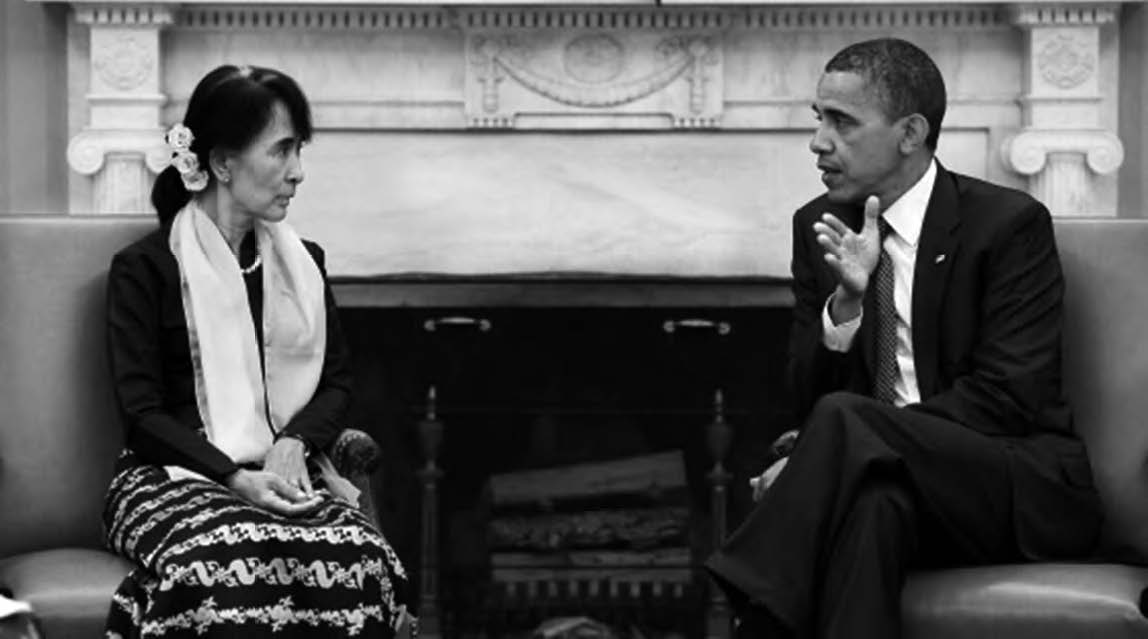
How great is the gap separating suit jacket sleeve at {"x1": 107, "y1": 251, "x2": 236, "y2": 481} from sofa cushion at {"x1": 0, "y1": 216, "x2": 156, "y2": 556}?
0.45 feet

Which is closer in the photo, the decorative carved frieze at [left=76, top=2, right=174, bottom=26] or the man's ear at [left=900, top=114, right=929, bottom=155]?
the man's ear at [left=900, top=114, right=929, bottom=155]

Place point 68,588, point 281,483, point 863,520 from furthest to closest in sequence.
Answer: point 281,483 < point 68,588 < point 863,520

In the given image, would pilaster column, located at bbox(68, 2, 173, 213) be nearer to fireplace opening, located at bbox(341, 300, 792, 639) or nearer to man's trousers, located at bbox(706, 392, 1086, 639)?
fireplace opening, located at bbox(341, 300, 792, 639)

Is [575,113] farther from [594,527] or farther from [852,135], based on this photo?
[852,135]

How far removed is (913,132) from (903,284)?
0.27 metres

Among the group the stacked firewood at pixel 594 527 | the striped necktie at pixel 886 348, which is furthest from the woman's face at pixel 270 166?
the stacked firewood at pixel 594 527

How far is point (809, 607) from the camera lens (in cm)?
387

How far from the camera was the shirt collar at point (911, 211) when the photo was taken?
4387mm

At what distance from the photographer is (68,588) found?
13.2 feet

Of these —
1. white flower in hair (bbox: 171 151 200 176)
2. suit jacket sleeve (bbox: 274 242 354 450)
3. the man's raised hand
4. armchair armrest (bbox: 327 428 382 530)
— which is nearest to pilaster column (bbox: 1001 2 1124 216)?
the man's raised hand

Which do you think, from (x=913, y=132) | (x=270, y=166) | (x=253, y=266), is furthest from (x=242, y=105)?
(x=913, y=132)

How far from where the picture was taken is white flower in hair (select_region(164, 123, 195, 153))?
4430 millimetres

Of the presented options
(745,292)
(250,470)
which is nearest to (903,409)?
(250,470)

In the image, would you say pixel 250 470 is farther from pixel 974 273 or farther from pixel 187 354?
pixel 974 273
